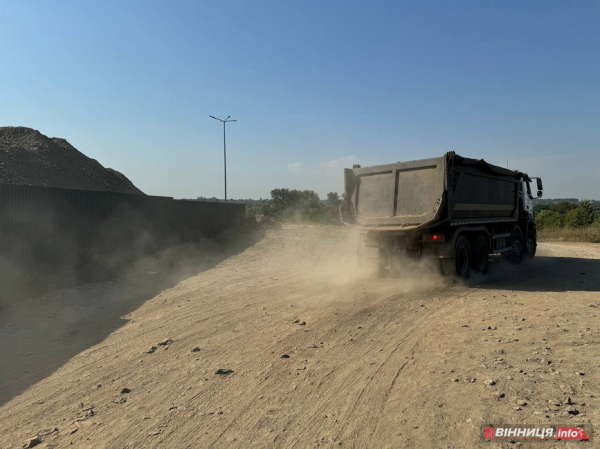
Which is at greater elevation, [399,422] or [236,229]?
[236,229]

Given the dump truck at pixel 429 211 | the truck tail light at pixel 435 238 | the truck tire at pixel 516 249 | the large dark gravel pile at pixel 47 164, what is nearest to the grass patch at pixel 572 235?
the truck tire at pixel 516 249

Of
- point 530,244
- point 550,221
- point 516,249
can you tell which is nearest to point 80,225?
point 516,249

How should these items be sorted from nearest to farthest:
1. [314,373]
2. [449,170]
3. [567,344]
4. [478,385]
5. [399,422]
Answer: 1. [399,422]
2. [478,385]
3. [314,373]
4. [567,344]
5. [449,170]

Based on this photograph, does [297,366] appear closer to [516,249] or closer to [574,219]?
[516,249]

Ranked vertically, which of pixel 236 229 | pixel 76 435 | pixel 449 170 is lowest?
pixel 76 435

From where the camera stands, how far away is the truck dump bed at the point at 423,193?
32.7 ft

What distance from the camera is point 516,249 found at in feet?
47.3

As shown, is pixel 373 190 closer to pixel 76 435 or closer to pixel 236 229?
pixel 76 435

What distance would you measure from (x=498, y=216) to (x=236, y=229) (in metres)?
13.2

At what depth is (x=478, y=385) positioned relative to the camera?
4281 millimetres

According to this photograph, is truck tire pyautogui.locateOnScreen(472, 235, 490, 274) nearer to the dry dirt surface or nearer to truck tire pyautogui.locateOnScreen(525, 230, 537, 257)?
the dry dirt surface

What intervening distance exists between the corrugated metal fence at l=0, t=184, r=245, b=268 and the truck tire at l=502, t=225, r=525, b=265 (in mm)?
12783

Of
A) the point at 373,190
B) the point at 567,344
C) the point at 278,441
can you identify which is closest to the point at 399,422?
the point at 278,441

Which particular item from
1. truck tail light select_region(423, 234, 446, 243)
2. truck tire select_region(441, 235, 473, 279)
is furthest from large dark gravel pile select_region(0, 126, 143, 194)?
truck tire select_region(441, 235, 473, 279)
